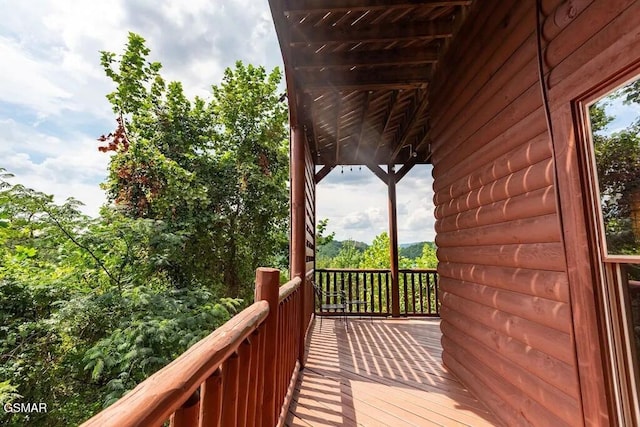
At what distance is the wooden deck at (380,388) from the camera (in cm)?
213

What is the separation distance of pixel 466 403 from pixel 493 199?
5.10 ft

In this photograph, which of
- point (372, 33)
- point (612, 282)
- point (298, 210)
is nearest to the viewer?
point (612, 282)

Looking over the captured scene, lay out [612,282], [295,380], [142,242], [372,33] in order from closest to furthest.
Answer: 1. [612,282]
2. [372,33]
3. [295,380]
4. [142,242]

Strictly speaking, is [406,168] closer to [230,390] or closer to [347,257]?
[230,390]

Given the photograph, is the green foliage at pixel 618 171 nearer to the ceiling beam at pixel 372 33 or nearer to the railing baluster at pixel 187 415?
the railing baluster at pixel 187 415

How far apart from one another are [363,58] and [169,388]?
10.2 feet

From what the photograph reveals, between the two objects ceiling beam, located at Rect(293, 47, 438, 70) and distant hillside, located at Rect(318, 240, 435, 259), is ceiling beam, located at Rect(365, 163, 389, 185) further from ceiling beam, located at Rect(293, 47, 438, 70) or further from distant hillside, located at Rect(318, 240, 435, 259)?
distant hillside, located at Rect(318, 240, 435, 259)

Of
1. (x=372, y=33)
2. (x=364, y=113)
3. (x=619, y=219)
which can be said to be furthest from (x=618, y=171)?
(x=364, y=113)

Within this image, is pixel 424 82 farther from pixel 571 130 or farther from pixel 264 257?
pixel 264 257

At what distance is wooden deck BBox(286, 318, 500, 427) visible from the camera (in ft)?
6.99

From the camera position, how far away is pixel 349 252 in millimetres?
11188

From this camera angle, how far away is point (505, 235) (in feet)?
6.34

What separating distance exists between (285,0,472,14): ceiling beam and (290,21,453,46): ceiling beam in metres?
0.32

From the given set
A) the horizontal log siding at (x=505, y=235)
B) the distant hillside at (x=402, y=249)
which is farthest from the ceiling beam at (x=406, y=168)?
the distant hillside at (x=402, y=249)
